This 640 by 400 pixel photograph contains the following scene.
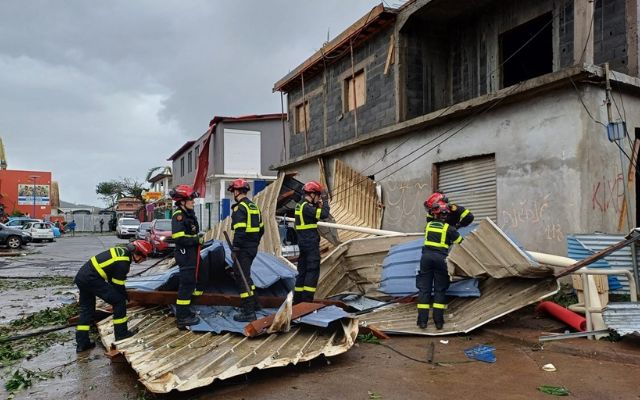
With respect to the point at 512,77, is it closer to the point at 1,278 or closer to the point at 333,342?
the point at 333,342

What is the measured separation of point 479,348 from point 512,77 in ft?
27.8

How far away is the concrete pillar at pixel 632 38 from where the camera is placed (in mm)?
8047

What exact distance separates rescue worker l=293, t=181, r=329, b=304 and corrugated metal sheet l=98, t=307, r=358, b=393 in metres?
1.53

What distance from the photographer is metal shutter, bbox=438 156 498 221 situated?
8.98m

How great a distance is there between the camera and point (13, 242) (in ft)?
74.7

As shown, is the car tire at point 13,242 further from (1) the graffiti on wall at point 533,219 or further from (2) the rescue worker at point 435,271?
(2) the rescue worker at point 435,271

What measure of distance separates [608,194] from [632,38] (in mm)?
2913

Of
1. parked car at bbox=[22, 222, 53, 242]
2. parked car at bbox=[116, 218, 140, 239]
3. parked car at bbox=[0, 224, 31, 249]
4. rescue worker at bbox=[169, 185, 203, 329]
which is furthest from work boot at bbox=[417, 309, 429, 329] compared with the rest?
parked car at bbox=[22, 222, 53, 242]

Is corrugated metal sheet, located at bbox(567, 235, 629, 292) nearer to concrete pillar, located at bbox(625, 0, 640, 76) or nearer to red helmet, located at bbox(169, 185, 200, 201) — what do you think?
concrete pillar, located at bbox(625, 0, 640, 76)

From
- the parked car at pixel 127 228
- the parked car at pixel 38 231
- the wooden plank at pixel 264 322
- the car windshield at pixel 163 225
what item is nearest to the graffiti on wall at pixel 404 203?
the wooden plank at pixel 264 322

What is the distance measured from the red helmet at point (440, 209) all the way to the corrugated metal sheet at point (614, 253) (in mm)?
2052

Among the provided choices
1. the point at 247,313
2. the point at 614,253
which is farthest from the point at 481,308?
the point at 247,313

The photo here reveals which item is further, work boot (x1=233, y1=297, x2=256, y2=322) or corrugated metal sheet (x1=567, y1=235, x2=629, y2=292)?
corrugated metal sheet (x1=567, y1=235, x2=629, y2=292)

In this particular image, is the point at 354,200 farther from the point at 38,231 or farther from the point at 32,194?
the point at 32,194
